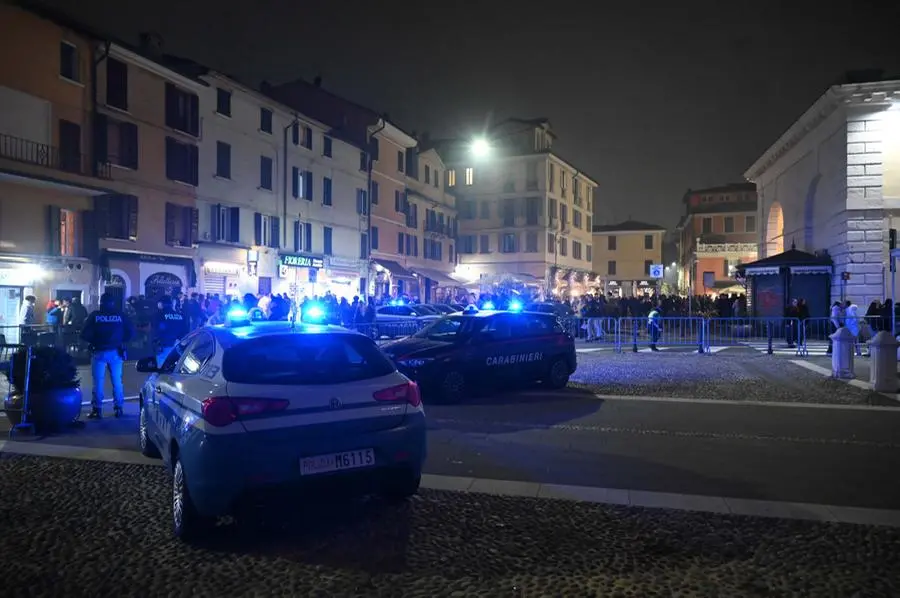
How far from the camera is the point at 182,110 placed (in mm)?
29391

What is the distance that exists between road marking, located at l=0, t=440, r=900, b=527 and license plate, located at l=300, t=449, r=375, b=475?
1373 millimetres

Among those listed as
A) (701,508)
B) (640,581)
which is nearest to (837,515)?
(701,508)

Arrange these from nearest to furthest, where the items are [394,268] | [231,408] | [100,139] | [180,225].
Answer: [231,408]
[100,139]
[180,225]
[394,268]

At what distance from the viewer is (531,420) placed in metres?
9.91

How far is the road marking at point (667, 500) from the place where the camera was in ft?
18.2

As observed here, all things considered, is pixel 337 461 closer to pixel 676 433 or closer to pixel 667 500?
pixel 667 500

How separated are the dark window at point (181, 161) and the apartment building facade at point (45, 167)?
3287 millimetres

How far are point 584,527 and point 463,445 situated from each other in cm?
319

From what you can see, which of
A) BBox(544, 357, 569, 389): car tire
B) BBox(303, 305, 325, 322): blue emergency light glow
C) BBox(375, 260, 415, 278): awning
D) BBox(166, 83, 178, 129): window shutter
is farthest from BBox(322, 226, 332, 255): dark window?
BBox(544, 357, 569, 389): car tire

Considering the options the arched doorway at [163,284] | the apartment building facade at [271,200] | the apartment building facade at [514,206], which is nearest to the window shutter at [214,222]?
the apartment building facade at [271,200]

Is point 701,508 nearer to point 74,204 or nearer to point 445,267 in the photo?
point 74,204

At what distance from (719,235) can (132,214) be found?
56.0m

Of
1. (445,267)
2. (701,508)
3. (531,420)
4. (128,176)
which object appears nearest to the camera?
(701,508)

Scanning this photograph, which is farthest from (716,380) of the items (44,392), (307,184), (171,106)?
(307,184)
